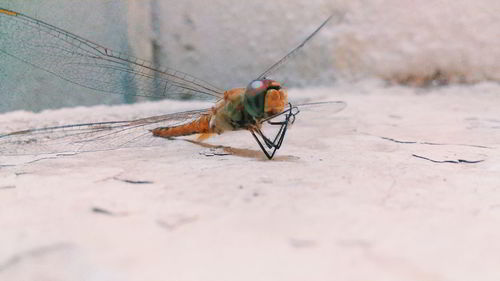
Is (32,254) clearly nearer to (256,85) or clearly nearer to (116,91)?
(256,85)

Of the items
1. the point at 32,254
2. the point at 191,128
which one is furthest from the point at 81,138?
the point at 32,254

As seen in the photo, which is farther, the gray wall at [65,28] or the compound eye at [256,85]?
the gray wall at [65,28]

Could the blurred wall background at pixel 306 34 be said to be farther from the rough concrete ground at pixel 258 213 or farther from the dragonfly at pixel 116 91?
the rough concrete ground at pixel 258 213

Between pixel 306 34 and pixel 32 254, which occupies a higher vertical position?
pixel 306 34

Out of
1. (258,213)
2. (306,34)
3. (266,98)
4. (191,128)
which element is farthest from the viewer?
(306,34)

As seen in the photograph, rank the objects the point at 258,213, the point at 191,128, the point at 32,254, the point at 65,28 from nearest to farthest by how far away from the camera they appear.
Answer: the point at 32,254, the point at 258,213, the point at 191,128, the point at 65,28

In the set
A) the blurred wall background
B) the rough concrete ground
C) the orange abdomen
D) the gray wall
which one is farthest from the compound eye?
the blurred wall background

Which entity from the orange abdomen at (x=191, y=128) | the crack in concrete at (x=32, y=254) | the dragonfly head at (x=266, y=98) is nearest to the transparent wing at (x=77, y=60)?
the orange abdomen at (x=191, y=128)
